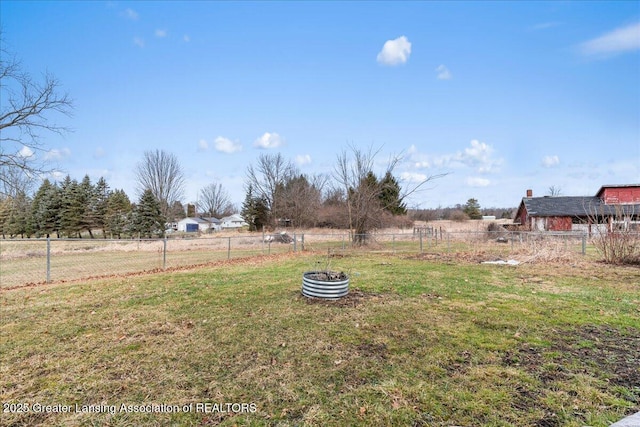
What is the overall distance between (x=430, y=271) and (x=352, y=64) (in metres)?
10.0

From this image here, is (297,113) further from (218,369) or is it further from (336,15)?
(218,369)

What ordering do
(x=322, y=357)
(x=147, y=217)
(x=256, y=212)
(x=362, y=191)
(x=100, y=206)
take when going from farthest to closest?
(x=256, y=212) < (x=100, y=206) < (x=147, y=217) < (x=362, y=191) < (x=322, y=357)

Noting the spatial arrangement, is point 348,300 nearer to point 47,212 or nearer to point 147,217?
point 147,217

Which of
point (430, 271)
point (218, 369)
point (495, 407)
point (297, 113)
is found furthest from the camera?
point (297, 113)

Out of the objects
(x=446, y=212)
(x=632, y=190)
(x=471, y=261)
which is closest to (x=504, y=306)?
(x=471, y=261)

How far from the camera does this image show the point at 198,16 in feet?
34.8

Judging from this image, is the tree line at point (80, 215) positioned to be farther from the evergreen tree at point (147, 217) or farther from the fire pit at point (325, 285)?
the fire pit at point (325, 285)

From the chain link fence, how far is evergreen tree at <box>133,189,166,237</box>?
854cm

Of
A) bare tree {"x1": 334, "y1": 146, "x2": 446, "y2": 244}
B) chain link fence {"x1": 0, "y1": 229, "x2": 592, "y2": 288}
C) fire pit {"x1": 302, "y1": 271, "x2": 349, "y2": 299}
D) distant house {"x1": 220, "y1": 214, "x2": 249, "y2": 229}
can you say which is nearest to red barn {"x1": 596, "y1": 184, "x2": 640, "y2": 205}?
chain link fence {"x1": 0, "y1": 229, "x2": 592, "y2": 288}

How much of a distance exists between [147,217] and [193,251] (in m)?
18.3

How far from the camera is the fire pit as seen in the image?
5848mm

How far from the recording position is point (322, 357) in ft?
11.6

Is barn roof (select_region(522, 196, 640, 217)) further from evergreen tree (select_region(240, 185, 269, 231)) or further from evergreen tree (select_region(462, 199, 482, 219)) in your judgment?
evergreen tree (select_region(240, 185, 269, 231))

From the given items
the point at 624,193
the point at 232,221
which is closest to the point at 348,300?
the point at 624,193
